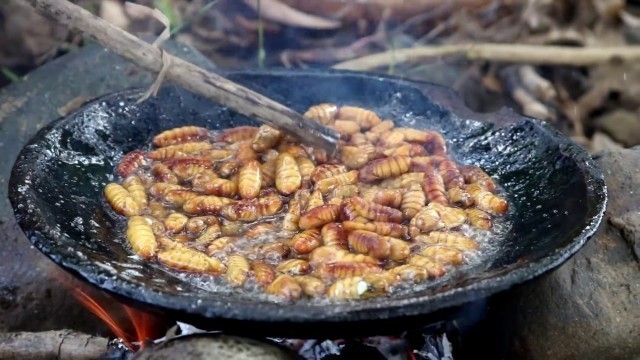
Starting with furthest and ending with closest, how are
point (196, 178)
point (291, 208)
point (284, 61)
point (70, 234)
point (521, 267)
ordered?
1. point (284, 61)
2. point (196, 178)
3. point (291, 208)
4. point (70, 234)
5. point (521, 267)

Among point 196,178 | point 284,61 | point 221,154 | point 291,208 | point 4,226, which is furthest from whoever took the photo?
point 284,61

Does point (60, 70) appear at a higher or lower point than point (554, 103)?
higher

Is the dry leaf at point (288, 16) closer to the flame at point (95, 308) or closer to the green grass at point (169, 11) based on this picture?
the green grass at point (169, 11)

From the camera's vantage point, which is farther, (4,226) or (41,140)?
(4,226)

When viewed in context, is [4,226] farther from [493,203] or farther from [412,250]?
[493,203]

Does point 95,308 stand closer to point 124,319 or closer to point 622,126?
point 124,319

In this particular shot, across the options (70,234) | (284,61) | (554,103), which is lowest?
(554,103)

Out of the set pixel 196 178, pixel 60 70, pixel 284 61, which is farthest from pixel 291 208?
pixel 284 61
